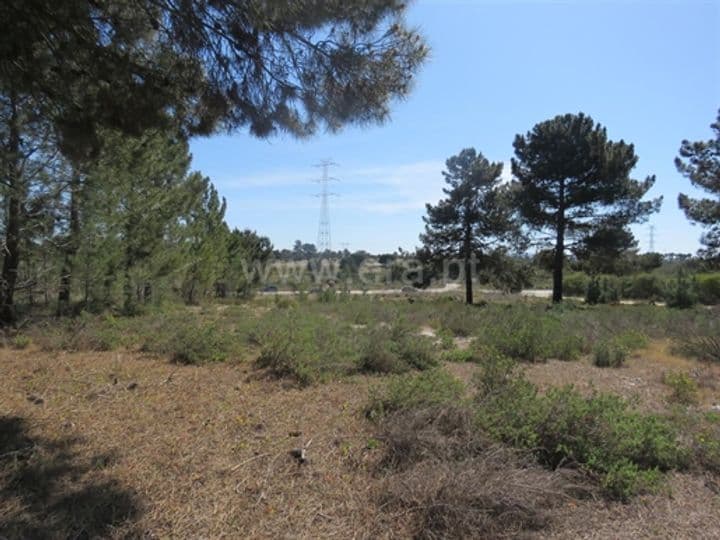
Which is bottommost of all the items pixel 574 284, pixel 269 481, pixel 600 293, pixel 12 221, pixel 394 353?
pixel 269 481

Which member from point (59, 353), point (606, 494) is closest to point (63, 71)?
point (59, 353)

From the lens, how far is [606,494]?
2385 mm

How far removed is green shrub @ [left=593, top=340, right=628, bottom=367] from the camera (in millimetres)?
5742

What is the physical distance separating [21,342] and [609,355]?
7.99 meters

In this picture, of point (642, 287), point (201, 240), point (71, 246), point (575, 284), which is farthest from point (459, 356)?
point (575, 284)

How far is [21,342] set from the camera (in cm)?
570

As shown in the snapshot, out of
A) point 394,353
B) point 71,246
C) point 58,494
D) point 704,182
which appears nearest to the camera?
point 58,494

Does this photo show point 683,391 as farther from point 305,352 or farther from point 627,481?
point 305,352

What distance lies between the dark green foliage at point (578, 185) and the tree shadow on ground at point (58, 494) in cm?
1772

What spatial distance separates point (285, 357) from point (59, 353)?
10.2ft

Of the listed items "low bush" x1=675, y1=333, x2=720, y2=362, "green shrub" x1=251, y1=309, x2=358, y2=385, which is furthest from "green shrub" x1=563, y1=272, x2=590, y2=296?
"green shrub" x1=251, y1=309, x2=358, y2=385

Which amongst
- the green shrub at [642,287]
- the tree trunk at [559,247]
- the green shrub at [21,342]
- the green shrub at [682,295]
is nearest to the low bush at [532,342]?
the green shrub at [21,342]

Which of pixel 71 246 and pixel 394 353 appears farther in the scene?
pixel 71 246

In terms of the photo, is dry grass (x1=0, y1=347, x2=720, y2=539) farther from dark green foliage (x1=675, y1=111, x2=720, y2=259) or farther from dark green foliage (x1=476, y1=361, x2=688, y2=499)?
dark green foliage (x1=675, y1=111, x2=720, y2=259)
